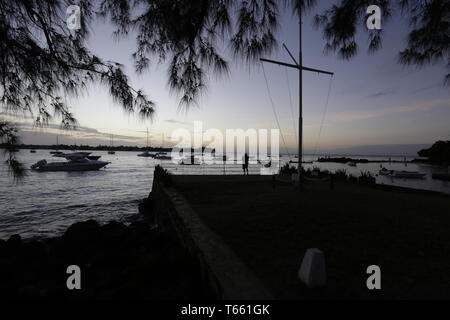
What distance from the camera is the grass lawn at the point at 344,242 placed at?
9.56ft

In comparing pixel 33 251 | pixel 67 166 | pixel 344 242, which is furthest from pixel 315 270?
pixel 67 166

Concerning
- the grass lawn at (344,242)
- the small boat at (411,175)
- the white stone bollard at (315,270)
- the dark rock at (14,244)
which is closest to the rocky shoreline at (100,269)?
the dark rock at (14,244)

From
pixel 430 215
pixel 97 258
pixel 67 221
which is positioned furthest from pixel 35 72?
pixel 67 221

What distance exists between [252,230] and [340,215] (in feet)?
8.97

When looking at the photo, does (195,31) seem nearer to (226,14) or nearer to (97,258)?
(226,14)

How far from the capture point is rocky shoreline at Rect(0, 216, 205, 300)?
147 inches

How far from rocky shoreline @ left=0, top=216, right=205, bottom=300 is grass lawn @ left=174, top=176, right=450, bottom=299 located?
3.58ft

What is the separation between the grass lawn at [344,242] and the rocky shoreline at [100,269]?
109 centimetres

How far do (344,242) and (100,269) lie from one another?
5171mm

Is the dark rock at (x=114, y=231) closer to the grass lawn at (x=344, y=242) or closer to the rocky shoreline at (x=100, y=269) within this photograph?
the rocky shoreline at (x=100, y=269)

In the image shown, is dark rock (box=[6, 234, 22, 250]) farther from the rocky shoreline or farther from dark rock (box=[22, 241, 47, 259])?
dark rock (box=[22, 241, 47, 259])

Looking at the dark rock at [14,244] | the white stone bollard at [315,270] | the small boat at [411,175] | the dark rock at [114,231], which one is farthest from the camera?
the small boat at [411,175]

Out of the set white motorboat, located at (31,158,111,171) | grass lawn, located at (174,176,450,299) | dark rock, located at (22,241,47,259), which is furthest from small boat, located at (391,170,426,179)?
white motorboat, located at (31,158,111,171)

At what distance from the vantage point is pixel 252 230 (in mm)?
5051
